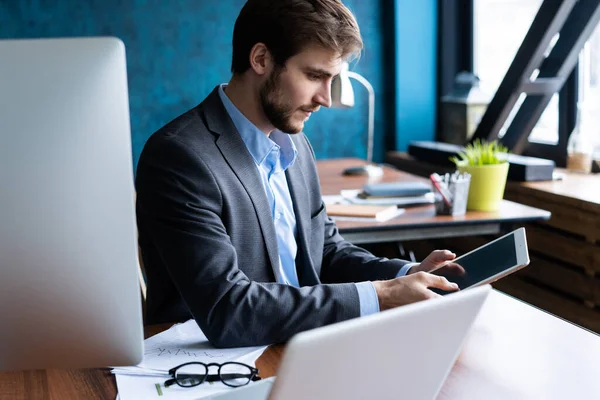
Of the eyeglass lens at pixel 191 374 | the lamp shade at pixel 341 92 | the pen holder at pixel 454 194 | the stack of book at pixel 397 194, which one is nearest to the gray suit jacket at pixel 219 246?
the eyeglass lens at pixel 191 374

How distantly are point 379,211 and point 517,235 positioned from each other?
1122 millimetres

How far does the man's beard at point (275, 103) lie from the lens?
1.67 metres

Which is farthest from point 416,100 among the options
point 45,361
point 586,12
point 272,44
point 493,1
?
point 45,361

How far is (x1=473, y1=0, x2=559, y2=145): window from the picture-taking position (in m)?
3.47

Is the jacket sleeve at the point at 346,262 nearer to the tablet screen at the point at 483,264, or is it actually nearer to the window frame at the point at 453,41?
the tablet screen at the point at 483,264

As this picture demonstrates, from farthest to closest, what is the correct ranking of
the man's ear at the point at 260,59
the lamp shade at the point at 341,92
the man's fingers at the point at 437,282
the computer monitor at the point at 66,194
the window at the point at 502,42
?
the window at the point at 502,42 → the lamp shade at the point at 341,92 → the man's ear at the point at 260,59 → the man's fingers at the point at 437,282 → the computer monitor at the point at 66,194

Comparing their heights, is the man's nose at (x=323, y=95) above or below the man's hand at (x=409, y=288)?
above

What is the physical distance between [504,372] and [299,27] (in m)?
0.84

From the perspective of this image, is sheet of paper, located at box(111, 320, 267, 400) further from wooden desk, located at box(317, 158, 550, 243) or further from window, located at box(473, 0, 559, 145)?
window, located at box(473, 0, 559, 145)

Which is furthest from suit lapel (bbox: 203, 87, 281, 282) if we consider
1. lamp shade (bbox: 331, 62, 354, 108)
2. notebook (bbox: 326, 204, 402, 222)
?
lamp shade (bbox: 331, 62, 354, 108)

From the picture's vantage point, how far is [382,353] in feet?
2.50

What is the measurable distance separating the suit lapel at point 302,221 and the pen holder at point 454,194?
0.76m

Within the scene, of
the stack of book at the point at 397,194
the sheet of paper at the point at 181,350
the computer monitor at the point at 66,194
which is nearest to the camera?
the computer monitor at the point at 66,194

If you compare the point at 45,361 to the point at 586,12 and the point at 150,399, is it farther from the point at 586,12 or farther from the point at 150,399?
the point at 586,12
